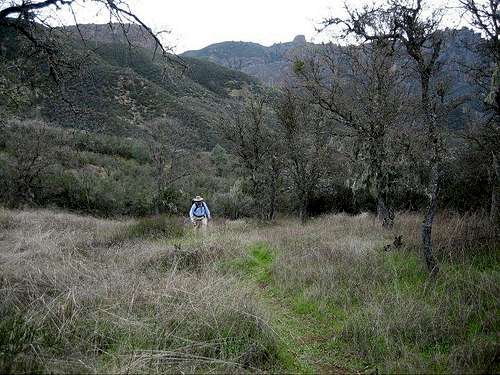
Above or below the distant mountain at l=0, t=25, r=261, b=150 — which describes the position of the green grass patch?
below

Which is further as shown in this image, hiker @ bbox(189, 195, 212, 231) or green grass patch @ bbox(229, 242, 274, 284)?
hiker @ bbox(189, 195, 212, 231)

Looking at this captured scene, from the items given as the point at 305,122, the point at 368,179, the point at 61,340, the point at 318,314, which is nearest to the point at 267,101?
the point at 305,122

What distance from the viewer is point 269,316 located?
14.1 feet

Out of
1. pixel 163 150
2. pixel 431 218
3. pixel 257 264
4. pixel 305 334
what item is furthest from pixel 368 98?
pixel 163 150

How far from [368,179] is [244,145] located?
5970 mm

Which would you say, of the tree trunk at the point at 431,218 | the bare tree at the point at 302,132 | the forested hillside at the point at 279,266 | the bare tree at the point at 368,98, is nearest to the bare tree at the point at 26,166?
the forested hillside at the point at 279,266

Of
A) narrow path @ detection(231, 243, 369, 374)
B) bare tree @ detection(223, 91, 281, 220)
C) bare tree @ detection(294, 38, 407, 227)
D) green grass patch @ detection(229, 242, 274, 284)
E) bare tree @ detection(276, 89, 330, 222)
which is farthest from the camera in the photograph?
bare tree @ detection(223, 91, 281, 220)

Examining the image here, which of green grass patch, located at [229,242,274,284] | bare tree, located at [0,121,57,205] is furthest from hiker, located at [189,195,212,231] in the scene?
bare tree, located at [0,121,57,205]

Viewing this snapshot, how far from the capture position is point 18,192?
69.7ft

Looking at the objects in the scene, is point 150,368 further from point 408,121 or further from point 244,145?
point 244,145

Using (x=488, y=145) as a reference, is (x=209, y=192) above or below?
below

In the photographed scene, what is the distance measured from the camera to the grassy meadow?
328 cm

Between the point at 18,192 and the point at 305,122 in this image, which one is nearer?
the point at 305,122

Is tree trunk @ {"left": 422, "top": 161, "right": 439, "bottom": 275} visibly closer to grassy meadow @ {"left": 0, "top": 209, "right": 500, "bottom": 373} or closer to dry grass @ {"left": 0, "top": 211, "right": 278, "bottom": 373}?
grassy meadow @ {"left": 0, "top": 209, "right": 500, "bottom": 373}
